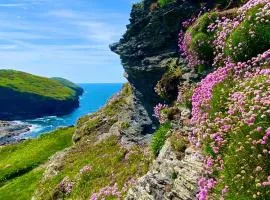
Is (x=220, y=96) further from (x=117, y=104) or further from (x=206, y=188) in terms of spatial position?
(x=117, y=104)

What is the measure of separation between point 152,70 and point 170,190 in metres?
12.9

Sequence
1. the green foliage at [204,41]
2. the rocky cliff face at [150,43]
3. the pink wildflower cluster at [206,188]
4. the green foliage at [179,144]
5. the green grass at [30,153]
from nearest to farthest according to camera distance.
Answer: the pink wildflower cluster at [206,188] < the green foliage at [179,144] < the green foliage at [204,41] < the rocky cliff face at [150,43] < the green grass at [30,153]

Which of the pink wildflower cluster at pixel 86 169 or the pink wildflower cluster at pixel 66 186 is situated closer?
the pink wildflower cluster at pixel 66 186

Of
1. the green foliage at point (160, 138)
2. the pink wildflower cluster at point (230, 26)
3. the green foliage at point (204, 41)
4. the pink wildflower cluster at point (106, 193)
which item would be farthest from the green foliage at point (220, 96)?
the pink wildflower cluster at point (106, 193)

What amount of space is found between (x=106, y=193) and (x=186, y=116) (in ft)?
25.7

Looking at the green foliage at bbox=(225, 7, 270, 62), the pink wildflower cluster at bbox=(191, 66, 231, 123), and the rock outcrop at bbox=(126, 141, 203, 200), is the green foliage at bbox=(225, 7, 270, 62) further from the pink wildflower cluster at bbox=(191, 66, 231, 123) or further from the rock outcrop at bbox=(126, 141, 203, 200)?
the rock outcrop at bbox=(126, 141, 203, 200)

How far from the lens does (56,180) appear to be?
36.0 meters

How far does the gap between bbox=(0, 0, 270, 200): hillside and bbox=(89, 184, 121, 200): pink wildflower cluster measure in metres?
0.14

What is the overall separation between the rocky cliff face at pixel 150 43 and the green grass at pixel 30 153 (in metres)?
29.2

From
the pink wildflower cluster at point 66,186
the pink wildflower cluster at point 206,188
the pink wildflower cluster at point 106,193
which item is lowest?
the pink wildflower cluster at point 66,186

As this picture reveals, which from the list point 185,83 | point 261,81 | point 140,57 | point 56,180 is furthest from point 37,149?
point 261,81

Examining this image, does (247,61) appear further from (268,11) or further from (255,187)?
(255,187)

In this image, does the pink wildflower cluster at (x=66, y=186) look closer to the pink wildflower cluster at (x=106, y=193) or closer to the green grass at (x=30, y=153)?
the pink wildflower cluster at (x=106, y=193)

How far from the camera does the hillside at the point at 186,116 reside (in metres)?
13.5
